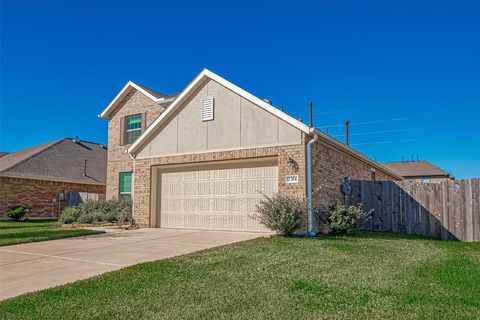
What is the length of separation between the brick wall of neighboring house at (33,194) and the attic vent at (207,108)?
15.3m

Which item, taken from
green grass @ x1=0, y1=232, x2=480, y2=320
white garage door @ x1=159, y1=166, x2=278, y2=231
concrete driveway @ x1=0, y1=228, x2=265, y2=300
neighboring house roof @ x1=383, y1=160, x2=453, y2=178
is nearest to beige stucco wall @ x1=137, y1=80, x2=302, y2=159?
white garage door @ x1=159, y1=166, x2=278, y2=231

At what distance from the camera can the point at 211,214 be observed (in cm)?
1307

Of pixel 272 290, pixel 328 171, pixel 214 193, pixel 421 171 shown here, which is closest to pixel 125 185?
pixel 214 193

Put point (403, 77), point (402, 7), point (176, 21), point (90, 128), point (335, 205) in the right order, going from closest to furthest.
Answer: point (335, 205)
point (402, 7)
point (176, 21)
point (403, 77)
point (90, 128)

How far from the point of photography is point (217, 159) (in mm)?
12867

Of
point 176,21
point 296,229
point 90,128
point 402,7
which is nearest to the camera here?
point 296,229

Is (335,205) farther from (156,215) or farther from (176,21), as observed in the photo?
(176,21)

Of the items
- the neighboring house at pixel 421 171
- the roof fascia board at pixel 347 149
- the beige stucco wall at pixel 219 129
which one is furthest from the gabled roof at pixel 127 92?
the neighboring house at pixel 421 171

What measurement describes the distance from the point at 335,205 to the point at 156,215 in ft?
22.3

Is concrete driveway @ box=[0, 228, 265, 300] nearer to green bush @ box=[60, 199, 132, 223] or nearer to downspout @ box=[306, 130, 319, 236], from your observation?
Answer: downspout @ box=[306, 130, 319, 236]

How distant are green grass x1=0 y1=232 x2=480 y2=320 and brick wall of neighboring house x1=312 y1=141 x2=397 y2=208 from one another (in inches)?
164

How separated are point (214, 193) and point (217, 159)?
121 cm

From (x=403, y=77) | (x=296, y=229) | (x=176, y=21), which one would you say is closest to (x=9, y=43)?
(x=176, y=21)

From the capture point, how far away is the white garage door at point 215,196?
12258mm
